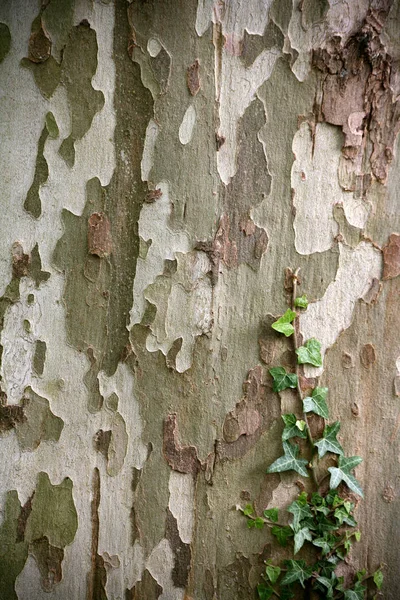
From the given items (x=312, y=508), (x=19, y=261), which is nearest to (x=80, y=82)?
(x=19, y=261)

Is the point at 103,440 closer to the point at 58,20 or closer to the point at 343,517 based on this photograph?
the point at 343,517

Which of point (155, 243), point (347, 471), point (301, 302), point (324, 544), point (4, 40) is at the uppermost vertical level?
point (4, 40)

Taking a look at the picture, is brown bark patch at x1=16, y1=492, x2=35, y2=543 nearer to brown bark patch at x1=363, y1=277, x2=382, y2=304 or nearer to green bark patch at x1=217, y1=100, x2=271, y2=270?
green bark patch at x1=217, y1=100, x2=271, y2=270

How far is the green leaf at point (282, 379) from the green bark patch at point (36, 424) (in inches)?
19.5

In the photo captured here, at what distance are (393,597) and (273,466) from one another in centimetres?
36

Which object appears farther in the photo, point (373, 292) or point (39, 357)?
point (39, 357)

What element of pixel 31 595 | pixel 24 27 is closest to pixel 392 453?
pixel 31 595

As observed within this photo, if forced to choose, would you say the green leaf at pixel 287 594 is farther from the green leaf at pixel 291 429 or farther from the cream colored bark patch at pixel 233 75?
the cream colored bark patch at pixel 233 75

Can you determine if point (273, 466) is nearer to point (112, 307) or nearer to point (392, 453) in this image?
point (392, 453)

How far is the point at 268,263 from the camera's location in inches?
42.4

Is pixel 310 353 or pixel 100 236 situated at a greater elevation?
pixel 100 236

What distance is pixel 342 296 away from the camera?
1.06 metres

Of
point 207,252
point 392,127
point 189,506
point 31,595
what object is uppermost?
point 392,127

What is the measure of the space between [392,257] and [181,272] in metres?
0.45
